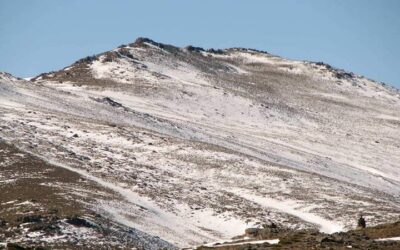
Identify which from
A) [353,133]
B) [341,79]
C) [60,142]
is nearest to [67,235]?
[60,142]

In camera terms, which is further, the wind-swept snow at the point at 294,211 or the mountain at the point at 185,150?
the wind-swept snow at the point at 294,211

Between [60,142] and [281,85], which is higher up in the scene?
[281,85]

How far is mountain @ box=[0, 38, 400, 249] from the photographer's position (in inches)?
1697

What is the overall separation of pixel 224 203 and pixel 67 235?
662 inches

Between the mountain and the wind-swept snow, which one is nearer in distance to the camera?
the mountain

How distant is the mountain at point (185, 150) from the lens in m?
43.1

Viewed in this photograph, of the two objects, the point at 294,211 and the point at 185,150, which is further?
the point at 185,150

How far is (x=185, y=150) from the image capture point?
6284 centimetres

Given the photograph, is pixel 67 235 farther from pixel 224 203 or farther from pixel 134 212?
pixel 224 203

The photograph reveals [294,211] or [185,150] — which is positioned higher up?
[185,150]

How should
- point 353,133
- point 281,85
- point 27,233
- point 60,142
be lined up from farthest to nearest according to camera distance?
point 281,85, point 353,133, point 60,142, point 27,233

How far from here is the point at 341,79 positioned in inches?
5276

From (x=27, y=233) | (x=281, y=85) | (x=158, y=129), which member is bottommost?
(x=27, y=233)

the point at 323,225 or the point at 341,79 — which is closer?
the point at 323,225
